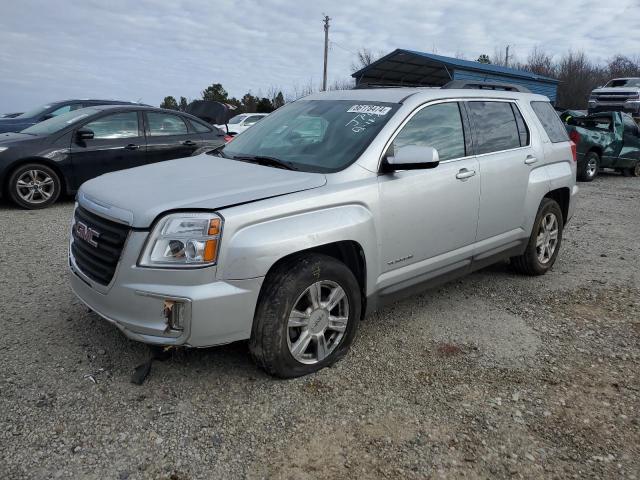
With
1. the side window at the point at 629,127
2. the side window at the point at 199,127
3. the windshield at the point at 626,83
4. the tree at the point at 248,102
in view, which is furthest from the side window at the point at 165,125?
the tree at the point at 248,102

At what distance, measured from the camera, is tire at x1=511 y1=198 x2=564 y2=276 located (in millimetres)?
4984

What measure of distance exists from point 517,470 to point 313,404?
1.07 m

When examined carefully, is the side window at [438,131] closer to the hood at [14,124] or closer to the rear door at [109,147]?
the rear door at [109,147]

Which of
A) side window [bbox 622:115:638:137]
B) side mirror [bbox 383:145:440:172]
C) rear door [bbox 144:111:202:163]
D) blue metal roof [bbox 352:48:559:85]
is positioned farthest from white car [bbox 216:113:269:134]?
side mirror [bbox 383:145:440:172]

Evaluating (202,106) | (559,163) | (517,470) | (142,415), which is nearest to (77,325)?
(142,415)

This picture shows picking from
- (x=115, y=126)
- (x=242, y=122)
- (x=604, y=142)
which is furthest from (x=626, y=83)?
(x=115, y=126)

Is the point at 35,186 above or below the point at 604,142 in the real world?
below

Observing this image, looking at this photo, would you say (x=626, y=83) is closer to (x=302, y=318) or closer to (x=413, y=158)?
(x=413, y=158)

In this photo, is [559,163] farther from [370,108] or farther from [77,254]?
[77,254]

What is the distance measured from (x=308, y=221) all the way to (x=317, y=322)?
2.03ft

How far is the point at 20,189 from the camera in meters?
7.49

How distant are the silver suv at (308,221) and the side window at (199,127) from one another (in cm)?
498

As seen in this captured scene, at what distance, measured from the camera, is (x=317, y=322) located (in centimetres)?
320

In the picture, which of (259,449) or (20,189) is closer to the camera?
(259,449)
